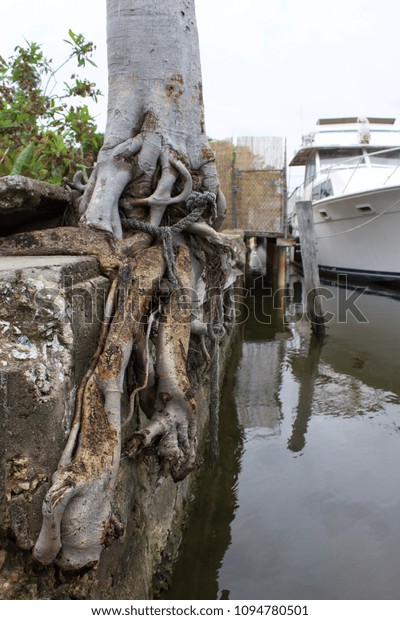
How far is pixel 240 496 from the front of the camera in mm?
3912

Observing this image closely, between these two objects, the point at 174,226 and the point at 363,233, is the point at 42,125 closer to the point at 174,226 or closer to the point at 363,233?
the point at 174,226

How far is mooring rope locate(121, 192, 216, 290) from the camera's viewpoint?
9.25ft

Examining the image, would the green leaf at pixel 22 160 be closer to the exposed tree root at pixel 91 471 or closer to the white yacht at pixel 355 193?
the exposed tree root at pixel 91 471

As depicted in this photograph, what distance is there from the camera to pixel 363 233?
14.1 meters

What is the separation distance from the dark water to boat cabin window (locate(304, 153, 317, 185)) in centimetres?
1111

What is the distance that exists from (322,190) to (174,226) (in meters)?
13.8

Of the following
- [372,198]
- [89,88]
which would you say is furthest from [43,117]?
[372,198]

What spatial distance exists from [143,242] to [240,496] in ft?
6.92

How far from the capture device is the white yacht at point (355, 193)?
42.9ft

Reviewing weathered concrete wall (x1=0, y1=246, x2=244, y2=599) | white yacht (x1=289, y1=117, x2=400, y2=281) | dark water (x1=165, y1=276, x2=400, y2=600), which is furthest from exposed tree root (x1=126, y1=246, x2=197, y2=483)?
white yacht (x1=289, y1=117, x2=400, y2=281)

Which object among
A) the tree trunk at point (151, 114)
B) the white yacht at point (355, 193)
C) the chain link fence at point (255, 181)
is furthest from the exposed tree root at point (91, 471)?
the white yacht at point (355, 193)

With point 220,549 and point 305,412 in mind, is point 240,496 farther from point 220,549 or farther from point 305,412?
point 305,412

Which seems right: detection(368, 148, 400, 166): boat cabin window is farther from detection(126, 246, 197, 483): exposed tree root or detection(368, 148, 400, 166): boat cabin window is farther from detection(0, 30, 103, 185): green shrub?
detection(126, 246, 197, 483): exposed tree root

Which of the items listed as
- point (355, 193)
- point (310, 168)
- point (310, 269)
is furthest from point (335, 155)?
point (310, 269)
